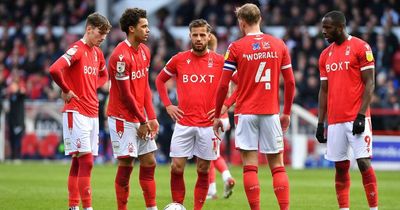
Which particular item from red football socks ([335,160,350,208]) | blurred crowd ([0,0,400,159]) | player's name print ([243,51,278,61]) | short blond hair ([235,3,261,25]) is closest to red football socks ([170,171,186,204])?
player's name print ([243,51,278,61])

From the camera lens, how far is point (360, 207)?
13.6 metres

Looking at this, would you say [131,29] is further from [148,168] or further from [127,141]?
[148,168]

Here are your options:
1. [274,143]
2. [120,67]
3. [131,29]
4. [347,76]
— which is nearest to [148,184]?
[120,67]

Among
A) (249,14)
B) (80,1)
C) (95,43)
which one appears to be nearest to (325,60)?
(249,14)

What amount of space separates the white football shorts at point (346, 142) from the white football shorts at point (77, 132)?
9.48 feet

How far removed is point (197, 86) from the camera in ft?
39.1

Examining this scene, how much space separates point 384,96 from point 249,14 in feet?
49.5

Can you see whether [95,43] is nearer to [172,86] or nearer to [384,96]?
[172,86]

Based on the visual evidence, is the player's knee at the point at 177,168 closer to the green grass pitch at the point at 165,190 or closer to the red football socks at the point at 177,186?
the red football socks at the point at 177,186

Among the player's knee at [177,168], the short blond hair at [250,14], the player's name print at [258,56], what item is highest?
the short blond hair at [250,14]

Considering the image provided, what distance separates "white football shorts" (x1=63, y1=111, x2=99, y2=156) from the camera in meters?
11.8

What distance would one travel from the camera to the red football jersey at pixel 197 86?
1189cm

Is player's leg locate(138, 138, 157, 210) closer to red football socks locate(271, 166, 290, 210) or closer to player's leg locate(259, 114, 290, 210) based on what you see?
player's leg locate(259, 114, 290, 210)

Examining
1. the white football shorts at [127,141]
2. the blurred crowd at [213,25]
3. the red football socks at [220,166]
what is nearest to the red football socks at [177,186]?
the white football shorts at [127,141]
